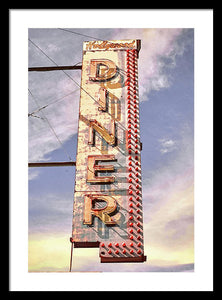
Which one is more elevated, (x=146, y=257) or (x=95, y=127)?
(x=95, y=127)

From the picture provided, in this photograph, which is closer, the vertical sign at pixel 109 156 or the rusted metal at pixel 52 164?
the vertical sign at pixel 109 156

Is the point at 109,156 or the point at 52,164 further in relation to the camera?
the point at 109,156

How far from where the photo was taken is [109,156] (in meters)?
12.0

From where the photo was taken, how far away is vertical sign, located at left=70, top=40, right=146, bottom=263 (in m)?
10.7

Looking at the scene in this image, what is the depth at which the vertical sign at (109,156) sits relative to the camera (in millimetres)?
10680

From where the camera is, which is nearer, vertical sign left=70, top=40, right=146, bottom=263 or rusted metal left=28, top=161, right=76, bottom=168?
vertical sign left=70, top=40, right=146, bottom=263

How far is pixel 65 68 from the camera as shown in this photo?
1394 centimetres

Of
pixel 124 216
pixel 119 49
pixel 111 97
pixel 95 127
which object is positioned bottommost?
pixel 124 216

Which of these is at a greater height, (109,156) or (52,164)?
(109,156)
